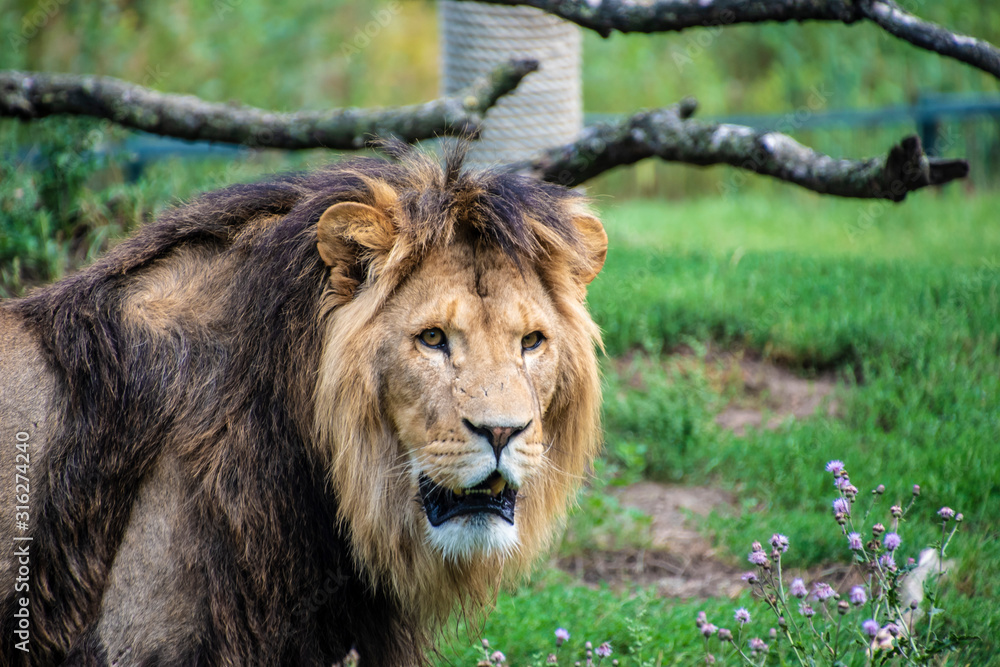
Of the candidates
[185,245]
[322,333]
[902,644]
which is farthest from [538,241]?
[902,644]

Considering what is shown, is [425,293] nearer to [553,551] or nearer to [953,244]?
[553,551]

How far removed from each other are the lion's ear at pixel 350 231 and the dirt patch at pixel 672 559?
2.19m

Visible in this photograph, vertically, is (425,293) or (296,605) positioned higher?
(425,293)

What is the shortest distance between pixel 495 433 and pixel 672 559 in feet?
7.65

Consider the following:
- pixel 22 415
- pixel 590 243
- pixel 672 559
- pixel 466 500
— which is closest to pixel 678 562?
pixel 672 559

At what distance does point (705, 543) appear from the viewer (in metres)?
4.42

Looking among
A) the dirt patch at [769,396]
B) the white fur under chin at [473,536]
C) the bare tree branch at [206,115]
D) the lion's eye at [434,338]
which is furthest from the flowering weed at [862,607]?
the bare tree branch at [206,115]

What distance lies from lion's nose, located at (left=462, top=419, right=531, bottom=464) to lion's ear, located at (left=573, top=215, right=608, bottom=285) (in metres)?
0.70

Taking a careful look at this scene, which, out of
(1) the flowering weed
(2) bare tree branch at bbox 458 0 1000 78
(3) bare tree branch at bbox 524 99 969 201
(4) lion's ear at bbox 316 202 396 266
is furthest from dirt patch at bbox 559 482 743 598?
(2) bare tree branch at bbox 458 0 1000 78

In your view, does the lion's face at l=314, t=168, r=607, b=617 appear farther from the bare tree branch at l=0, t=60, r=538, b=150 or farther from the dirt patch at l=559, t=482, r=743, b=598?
the bare tree branch at l=0, t=60, r=538, b=150

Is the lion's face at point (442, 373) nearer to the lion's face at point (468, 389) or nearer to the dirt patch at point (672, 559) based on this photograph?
the lion's face at point (468, 389)

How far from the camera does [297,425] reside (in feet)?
8.78

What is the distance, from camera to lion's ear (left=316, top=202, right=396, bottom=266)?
101 inches

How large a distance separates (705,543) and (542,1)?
2705 mm
